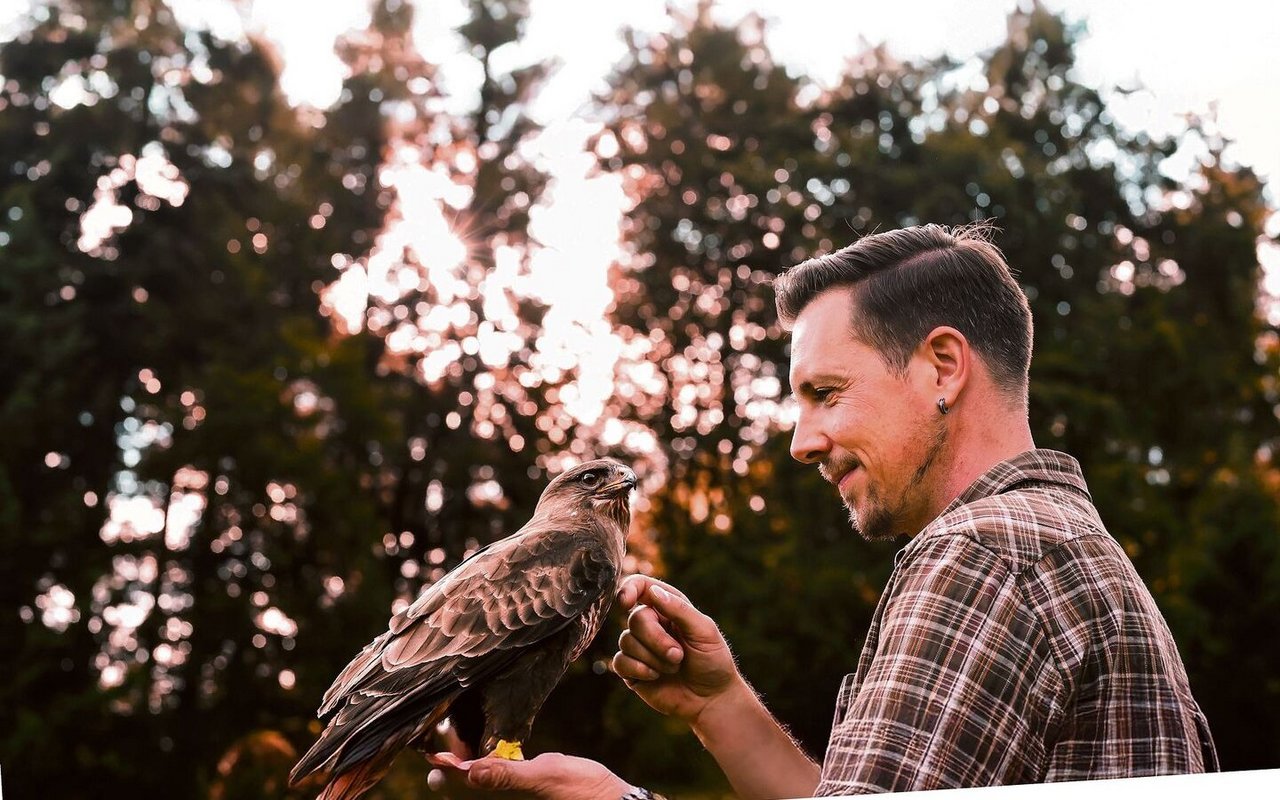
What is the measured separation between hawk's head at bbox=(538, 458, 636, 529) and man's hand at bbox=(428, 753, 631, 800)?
0.82 meters

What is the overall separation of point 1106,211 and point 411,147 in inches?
248

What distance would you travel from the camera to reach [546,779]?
1.55m

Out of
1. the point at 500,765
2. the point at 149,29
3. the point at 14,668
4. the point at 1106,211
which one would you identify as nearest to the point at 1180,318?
the point at 1106,211

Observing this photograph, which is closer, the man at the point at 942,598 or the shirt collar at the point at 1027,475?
the man at the point at 942,598

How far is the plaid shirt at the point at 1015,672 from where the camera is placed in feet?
3.96

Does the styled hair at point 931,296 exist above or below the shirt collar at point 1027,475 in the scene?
above

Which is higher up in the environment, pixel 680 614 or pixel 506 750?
pixel 680 614

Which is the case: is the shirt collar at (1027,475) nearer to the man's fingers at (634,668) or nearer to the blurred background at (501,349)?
the man's fingers at (634,668)

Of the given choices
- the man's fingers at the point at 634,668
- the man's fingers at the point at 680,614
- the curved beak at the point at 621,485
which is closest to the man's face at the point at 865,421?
the man's fingers at the point at 680,614

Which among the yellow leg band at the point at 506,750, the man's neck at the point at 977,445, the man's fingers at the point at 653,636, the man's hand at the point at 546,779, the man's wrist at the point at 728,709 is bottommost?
the man's wrist at the point at 728,709

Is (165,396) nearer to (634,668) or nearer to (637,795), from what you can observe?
(634,668)

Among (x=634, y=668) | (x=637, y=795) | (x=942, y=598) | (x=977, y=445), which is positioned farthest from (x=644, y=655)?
(x=942, y=598)

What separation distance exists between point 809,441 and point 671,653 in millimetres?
409

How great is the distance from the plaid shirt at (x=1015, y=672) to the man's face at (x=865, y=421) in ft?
1.09
